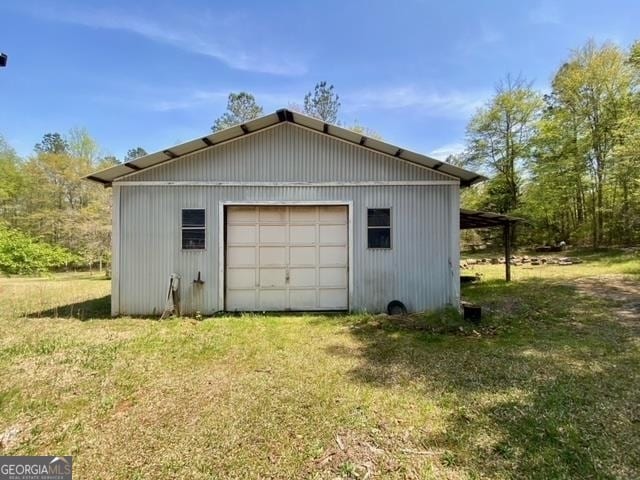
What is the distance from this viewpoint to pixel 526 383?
3.89 metres

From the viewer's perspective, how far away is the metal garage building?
7.59 m

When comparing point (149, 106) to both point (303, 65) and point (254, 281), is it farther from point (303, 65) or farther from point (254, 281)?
point (254, 281)

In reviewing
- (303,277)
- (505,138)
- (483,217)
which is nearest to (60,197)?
(303,277)

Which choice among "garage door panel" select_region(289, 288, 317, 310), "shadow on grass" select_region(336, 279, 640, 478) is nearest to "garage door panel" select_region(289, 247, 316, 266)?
"garage door panel" select_region(289, 288, 317, 310)

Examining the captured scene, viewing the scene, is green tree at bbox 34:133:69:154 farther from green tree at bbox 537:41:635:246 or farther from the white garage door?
green tree at bbox 537:41:635:246

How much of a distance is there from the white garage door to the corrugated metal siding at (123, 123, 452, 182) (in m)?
0.77

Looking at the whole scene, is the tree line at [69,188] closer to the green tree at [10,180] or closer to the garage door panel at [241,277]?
the green tree at [10,180]

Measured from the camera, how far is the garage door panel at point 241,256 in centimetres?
787

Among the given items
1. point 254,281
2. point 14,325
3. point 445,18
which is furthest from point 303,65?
point 14,325

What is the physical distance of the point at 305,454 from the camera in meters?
2.65

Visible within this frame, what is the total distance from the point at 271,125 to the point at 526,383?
22.1 ft

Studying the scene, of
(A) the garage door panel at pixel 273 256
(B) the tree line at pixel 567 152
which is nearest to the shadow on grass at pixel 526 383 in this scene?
(A) the garage door panel at pixel 273 256

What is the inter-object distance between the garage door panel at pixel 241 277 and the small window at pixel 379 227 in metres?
2.83

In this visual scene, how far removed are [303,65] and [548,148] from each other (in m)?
18.1
